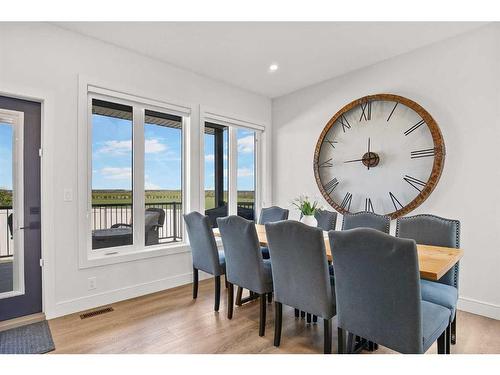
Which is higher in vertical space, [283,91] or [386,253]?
[283,91]

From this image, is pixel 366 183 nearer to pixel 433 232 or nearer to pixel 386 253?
pixel 433 232

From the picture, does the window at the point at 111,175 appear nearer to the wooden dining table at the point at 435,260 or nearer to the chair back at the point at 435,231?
the wooden dining table at the point at 435,260

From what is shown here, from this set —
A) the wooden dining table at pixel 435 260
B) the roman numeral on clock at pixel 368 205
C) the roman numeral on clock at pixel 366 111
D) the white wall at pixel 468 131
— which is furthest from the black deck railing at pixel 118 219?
the white wall at pixel 468 131

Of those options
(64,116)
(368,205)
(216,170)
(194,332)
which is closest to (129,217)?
(64,116)

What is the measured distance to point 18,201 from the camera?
2.56 m

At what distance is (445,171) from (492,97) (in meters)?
0.78

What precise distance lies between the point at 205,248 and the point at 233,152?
6.09 ft

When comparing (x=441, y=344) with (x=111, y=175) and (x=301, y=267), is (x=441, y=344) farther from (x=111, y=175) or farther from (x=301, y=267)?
(x=111, y=175)

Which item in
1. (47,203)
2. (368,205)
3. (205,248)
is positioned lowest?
(205,248)

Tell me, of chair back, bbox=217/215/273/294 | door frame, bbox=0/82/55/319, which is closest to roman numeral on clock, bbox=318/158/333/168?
chair back, bbox=217/215/273/294

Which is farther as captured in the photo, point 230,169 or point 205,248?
point 230,169

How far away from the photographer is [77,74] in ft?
9.23
